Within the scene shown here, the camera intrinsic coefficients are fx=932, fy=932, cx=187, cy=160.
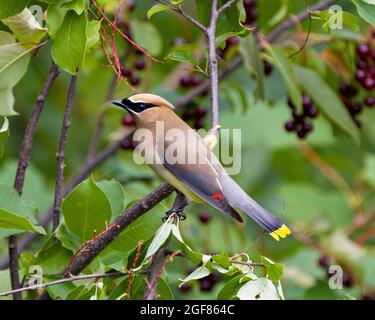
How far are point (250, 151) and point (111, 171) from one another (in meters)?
1.84

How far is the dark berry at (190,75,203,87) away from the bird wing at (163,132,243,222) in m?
1.89

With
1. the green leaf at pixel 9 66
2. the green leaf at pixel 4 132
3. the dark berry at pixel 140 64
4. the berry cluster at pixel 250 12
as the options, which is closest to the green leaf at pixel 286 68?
the berry cluster at pixel 250 12

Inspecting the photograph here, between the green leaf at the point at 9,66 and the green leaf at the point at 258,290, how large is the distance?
3.42 ft

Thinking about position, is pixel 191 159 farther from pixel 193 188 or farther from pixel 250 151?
pixel 250 151

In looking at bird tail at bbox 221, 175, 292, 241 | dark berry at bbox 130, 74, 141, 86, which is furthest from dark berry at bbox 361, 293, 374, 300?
bird tail at bbox 221, 175, 292, 241

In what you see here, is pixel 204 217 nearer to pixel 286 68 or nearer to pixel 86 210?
pixel 286 68

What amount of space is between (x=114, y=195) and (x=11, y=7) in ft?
2.32

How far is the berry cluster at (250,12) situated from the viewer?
4070 millimetres

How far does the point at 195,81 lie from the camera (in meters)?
4.66

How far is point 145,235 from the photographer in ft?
9.44

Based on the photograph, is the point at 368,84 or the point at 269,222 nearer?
the point at 269,222

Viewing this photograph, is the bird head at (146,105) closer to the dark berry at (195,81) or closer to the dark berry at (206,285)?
the dark berry at (206,285)

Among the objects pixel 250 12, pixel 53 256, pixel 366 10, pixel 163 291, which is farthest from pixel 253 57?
pixel 163 291

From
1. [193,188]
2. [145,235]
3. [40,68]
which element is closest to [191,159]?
[193,188]
